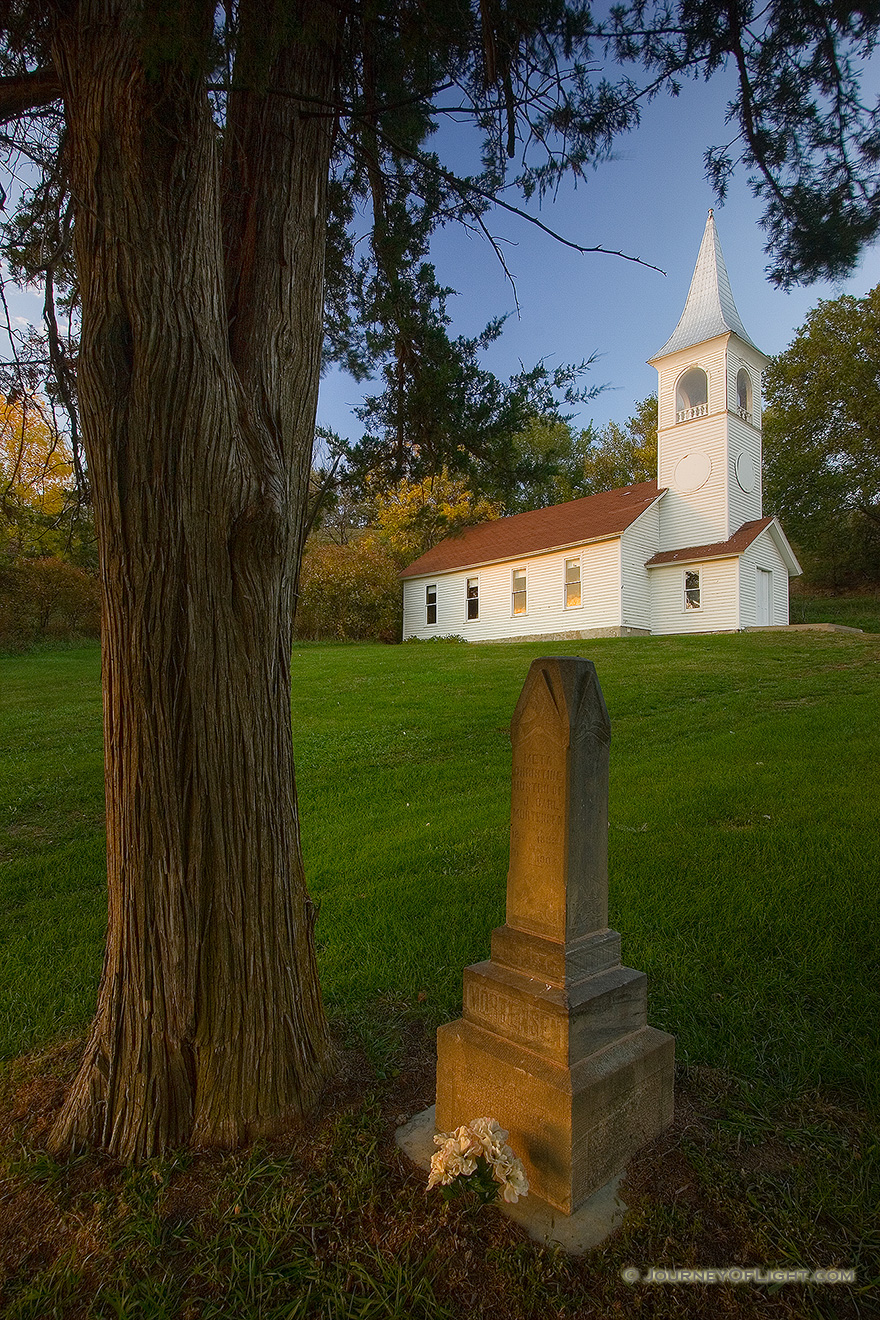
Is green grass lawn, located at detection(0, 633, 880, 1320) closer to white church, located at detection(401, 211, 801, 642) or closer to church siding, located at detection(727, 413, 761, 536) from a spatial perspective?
white church, located at detection(401, 211, 801, 642)

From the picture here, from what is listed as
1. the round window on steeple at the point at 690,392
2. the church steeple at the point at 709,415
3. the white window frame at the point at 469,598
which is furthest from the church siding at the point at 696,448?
the white window frame at the point at 469,598

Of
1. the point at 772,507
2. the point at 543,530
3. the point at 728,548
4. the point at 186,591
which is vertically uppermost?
the point at 772,507

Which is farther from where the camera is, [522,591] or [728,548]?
[522,591]

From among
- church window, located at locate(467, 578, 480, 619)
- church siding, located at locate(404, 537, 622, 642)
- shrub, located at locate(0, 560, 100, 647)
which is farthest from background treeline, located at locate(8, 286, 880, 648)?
church window, located at locate(467, 578, 480, 619)

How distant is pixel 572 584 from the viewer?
2219 centimetres

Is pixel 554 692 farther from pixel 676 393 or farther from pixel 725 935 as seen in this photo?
pixel 676 393

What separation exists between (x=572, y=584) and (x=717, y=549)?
4.43m

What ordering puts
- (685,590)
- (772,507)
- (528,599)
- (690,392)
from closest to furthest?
1. (685,590)
2. (690,392)
3. (528,599)
4. (772,507)

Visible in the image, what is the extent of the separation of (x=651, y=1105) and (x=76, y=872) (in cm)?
465

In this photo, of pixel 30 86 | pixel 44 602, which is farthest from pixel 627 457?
pixel 30 86

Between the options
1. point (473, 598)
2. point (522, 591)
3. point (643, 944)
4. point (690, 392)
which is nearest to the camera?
point (643, 944)

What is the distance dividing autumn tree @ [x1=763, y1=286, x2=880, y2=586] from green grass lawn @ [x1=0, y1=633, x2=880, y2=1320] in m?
23.7

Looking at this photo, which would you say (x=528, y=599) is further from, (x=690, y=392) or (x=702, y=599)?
(x=690, y=392)

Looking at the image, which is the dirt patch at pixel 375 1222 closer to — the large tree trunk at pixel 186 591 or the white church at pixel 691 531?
the large tree trunk at pixel 186 591
